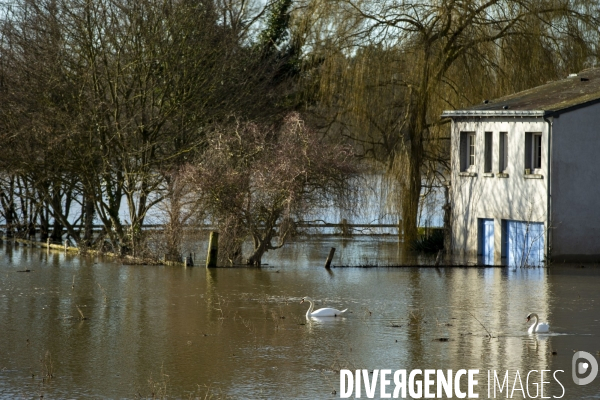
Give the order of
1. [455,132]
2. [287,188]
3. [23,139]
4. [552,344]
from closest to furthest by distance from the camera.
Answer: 1. [552,344]
2. [287,188]
3. [23,139]
4. [455,132]

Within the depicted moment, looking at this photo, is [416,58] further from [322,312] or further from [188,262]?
[322,312]

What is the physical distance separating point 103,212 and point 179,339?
65.2 ft

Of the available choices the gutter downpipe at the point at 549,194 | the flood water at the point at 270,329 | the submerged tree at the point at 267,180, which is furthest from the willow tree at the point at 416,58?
the flood water at the point at 270,329

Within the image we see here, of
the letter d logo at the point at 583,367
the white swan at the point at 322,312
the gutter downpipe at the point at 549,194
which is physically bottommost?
the letter d logo at the point at 583,367

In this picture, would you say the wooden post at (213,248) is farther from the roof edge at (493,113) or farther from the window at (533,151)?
the window at (533,151)

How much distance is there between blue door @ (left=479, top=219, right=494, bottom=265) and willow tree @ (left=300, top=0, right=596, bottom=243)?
337cm

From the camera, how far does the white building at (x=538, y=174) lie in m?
36.8

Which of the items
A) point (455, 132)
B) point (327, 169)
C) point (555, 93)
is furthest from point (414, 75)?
point (327, 169)

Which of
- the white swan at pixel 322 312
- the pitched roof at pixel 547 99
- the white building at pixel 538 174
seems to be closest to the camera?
the white swan at pixel 322 312

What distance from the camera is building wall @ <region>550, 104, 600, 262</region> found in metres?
36.8

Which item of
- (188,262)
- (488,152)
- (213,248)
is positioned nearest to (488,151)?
(488,152)

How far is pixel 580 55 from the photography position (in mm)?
41875

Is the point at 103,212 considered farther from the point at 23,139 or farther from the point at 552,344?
the point at 552,344

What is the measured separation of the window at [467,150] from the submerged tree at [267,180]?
7.69 meters
